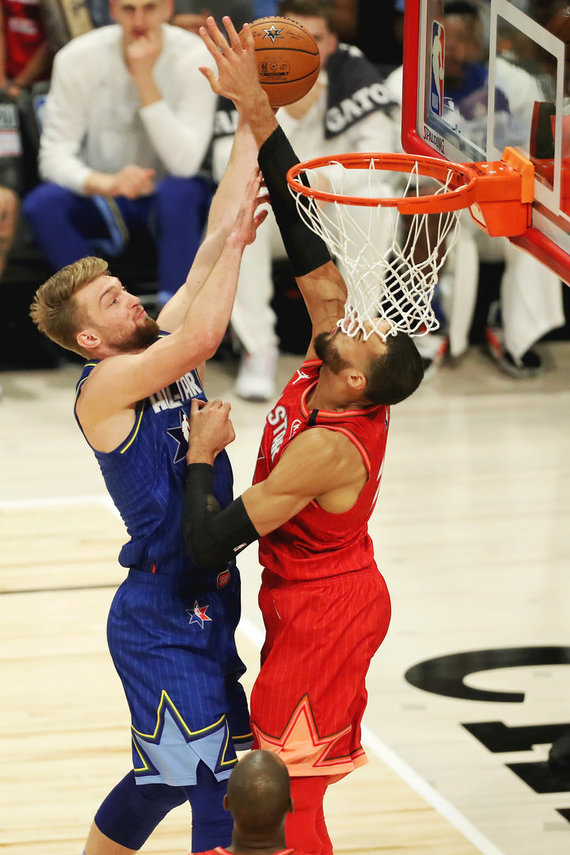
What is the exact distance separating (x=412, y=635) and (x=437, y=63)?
2076 millimetres

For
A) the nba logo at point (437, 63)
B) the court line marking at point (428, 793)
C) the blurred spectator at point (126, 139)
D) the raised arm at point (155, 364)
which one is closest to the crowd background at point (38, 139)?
the blurred spectator at point (126, 139)

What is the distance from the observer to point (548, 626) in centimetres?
499

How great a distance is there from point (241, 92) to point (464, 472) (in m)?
3.79

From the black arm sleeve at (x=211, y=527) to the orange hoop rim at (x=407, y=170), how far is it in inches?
28.3

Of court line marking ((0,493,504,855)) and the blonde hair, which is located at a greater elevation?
the blonde hair

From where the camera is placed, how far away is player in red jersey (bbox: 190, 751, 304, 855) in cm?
209

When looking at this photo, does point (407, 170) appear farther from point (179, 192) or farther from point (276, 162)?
point (179, 192)

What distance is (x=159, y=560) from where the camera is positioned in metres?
3.03

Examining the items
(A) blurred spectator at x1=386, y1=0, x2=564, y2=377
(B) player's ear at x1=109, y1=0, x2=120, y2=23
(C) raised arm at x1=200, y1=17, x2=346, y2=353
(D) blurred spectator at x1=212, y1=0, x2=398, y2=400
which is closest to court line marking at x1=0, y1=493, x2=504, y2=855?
(C) raised arm at x1=200, y1=17, x2=346, y2=353

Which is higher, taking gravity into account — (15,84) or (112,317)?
(112,317)

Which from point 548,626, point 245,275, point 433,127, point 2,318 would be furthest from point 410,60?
point 2,318

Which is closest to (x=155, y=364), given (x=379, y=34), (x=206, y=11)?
(x=206, y=11)

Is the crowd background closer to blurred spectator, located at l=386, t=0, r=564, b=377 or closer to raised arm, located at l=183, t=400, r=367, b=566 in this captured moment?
blurred spectator, located at l=386, t=0, r=564, b=377

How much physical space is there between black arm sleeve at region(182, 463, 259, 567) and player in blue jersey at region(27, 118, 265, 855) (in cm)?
17
